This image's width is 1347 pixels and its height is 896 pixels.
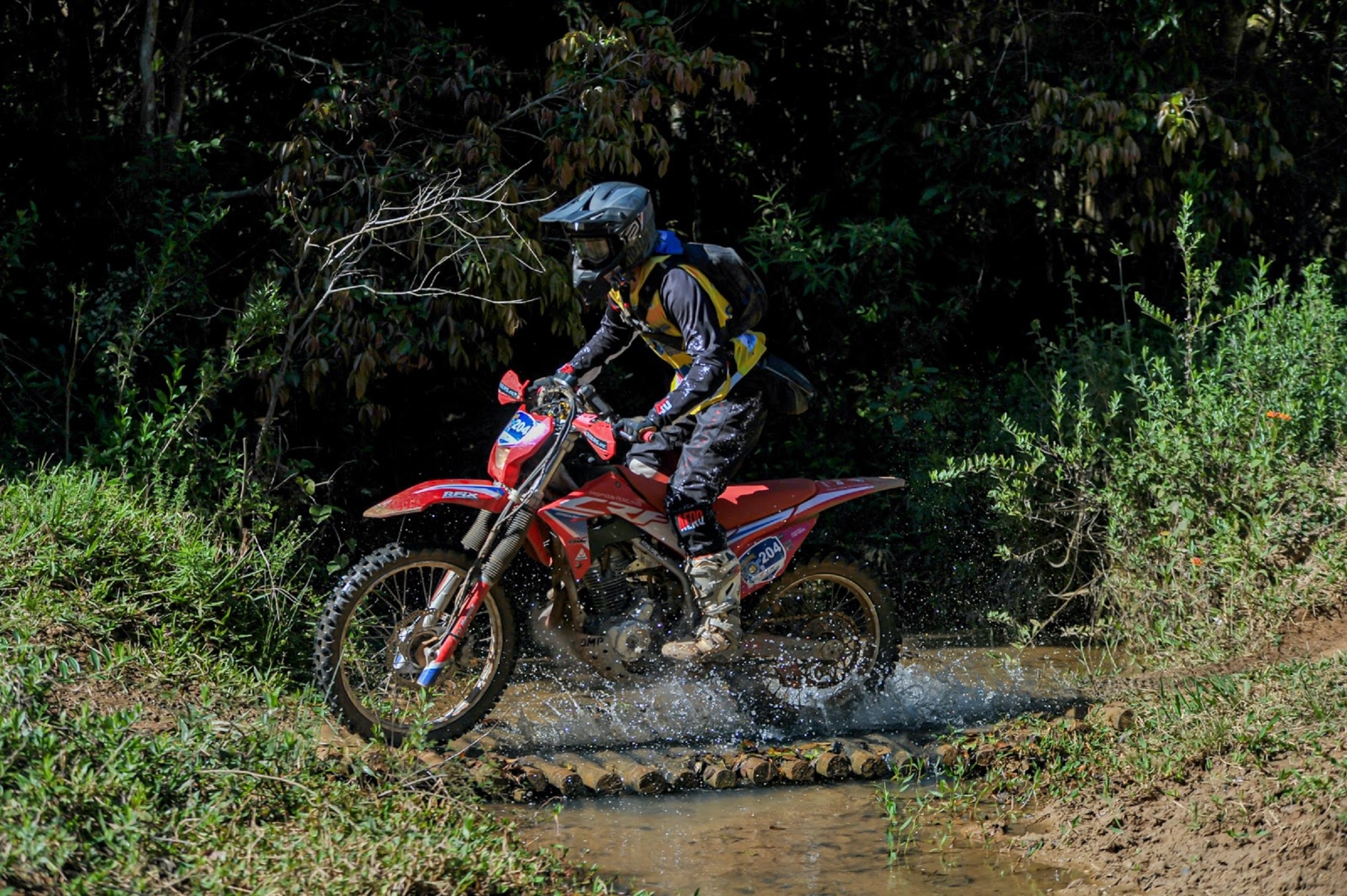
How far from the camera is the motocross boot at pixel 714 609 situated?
20.4ft

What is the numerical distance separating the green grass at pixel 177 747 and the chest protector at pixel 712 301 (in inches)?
77.6

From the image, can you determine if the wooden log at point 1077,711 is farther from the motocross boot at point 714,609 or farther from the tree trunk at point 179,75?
the tree trunk at point 179,75

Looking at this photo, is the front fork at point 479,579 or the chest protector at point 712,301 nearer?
the front fork at point 479,579

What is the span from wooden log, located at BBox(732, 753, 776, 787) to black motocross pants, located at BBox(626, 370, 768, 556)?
0.94 metres

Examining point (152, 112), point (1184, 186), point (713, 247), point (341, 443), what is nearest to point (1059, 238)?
point (1184, 186)

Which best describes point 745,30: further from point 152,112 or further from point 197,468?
point 197,468

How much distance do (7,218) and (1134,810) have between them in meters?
6.39

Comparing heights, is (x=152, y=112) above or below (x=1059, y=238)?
above

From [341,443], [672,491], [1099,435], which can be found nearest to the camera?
[672,491]

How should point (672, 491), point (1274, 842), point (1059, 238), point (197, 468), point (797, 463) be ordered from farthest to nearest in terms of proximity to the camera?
point (1059, 238) < point (797, 463) < point (197, 468) < point (672, 491) < point (1274, 842)

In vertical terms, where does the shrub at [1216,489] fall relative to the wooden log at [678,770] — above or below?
above

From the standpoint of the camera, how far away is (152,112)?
7.89 metres

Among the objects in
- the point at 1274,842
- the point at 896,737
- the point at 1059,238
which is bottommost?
the point at 896,737

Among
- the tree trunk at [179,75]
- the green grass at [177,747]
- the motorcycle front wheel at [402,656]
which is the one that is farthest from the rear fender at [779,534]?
the tree trunk at [179,75]
